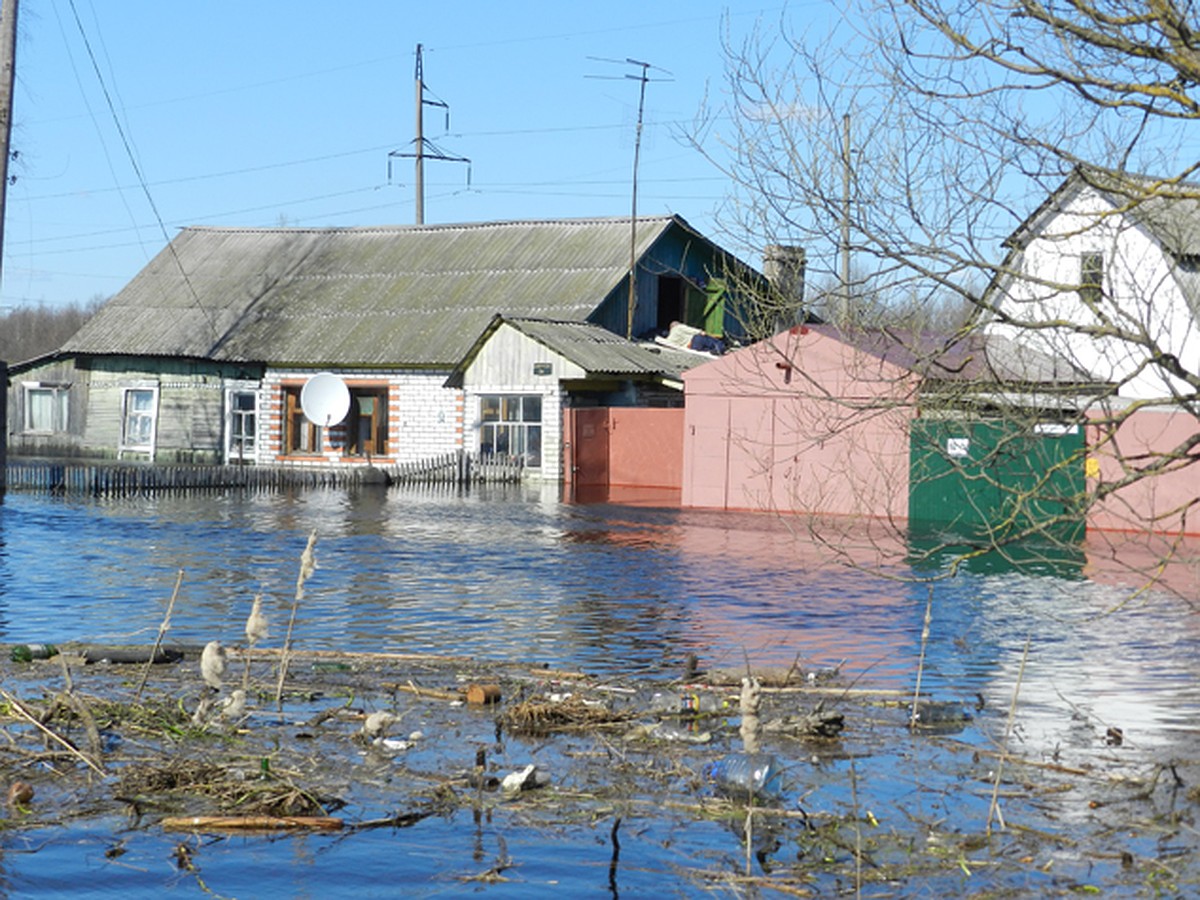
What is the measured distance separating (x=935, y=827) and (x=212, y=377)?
38.0m

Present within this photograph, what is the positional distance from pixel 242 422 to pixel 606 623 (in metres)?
30.4

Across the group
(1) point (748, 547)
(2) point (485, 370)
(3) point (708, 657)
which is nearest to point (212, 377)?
(2) point (485, 370)

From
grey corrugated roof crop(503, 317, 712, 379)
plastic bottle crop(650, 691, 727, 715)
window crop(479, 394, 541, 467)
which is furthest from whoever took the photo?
window crop(479, 394, 541, 467)

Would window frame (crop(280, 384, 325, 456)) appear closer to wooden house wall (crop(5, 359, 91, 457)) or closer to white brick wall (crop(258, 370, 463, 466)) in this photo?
white brick wall (crop(258, 370, 463, 466))

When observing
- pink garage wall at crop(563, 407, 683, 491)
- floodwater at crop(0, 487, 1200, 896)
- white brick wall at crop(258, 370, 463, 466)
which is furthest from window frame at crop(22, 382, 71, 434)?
floodwater at crop(0, 487, 1200, 896)

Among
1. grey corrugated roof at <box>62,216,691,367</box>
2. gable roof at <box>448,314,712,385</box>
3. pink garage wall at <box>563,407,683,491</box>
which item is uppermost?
grey corrugated roof at <box>62,216,691,367</box>

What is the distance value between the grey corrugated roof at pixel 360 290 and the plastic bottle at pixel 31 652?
26.6 metres

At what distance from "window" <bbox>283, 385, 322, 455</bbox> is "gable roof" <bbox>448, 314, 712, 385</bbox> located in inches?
258

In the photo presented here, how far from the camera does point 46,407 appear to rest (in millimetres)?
47062

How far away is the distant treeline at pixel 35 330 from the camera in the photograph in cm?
11127

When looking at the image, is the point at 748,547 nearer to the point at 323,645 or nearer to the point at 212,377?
the point at 323,645

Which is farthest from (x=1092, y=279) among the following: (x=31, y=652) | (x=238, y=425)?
(x=238, y=425)

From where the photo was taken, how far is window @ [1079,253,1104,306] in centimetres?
741

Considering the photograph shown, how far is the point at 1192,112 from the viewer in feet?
23.3
